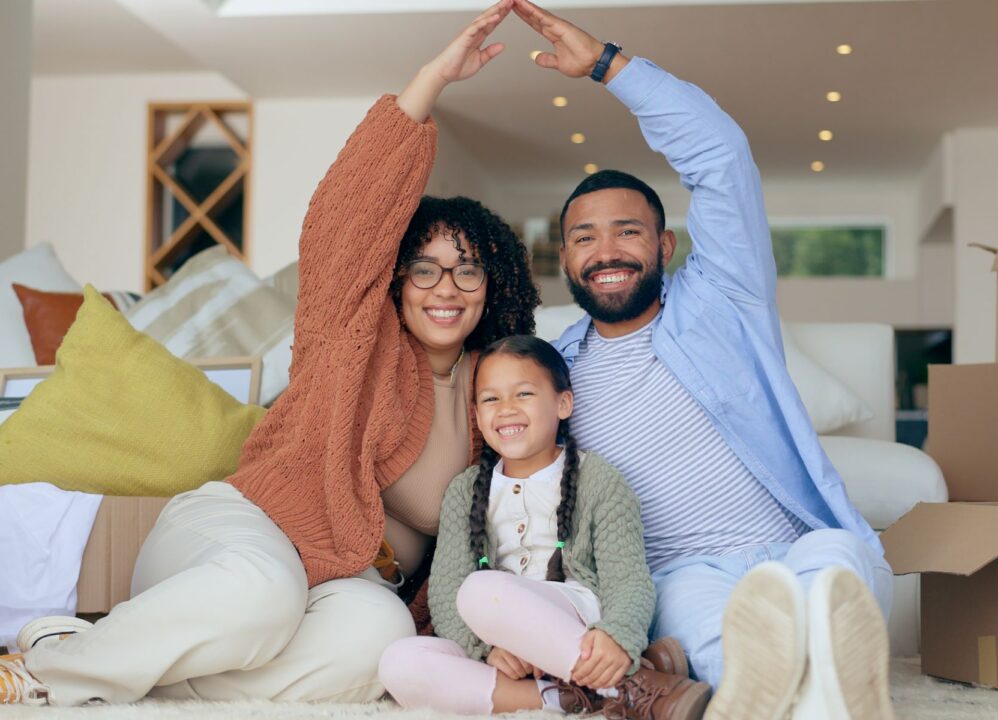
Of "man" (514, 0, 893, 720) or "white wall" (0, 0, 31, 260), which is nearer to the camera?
"man" (514, 0, 893, 720)

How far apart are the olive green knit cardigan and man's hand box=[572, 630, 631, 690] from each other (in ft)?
0.20

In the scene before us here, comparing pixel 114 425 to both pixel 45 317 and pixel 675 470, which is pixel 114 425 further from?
pixel 675 470

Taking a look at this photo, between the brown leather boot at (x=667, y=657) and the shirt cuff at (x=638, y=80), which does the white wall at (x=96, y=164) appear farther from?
the brown leather boot at (x=667, y=657)

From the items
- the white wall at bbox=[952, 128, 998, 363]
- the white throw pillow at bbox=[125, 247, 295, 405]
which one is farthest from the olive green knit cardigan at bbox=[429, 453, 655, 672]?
the white wall at bbox=[952, 128, 998, 363]

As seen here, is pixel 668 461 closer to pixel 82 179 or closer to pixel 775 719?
pixel 775 719

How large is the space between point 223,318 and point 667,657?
1299 mm

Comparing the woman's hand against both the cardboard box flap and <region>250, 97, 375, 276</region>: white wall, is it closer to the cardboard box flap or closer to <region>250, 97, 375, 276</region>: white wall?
the cardboard box flap

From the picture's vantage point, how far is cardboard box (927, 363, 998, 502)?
1.93 meters

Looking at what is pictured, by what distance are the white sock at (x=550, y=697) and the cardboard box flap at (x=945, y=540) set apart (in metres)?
0.54

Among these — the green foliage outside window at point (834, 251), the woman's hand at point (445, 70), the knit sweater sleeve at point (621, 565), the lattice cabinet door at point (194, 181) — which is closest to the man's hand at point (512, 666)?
the knit sweater sleeve at point (621, 565)

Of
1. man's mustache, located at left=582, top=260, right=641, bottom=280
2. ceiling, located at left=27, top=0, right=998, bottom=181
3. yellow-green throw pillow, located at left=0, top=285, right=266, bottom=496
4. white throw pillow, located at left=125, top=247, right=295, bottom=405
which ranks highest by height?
ceiling, located at left=27, top=0, right=998, bottom=181

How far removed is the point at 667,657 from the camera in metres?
1.36

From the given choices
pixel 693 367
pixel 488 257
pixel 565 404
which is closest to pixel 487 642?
pixel 565 404

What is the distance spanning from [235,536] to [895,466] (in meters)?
1.29
